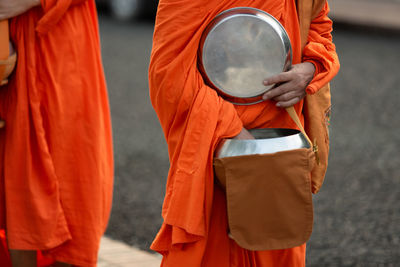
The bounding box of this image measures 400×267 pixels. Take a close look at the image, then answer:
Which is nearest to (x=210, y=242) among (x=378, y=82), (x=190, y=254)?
(x=190, y=254)

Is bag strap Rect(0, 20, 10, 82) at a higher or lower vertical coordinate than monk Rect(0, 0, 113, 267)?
higher

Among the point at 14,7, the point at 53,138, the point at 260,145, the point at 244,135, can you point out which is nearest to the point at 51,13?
the point at 14,7

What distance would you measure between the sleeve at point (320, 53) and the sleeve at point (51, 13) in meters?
1.12

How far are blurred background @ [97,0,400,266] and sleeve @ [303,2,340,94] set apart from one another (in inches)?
63.1

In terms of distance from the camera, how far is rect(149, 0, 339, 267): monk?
82.5 inches

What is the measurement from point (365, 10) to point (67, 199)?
33.4 ft

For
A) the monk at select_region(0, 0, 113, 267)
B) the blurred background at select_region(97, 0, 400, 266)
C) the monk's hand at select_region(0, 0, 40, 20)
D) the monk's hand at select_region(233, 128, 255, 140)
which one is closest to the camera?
the monk's hand at select_region(233, 128, 255, 140)

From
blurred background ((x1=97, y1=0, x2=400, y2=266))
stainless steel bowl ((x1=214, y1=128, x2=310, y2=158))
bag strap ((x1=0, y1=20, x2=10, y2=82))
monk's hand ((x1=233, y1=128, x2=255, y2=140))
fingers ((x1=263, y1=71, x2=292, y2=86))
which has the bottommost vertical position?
blurred background ((x1=97, y1=0, x2=400, y2=266))

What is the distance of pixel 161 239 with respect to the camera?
7.14 ft

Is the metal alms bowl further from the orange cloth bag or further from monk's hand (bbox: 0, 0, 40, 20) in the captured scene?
monk's hand (bbox: 0, 0, 40, 20)

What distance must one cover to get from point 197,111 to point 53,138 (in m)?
1.04

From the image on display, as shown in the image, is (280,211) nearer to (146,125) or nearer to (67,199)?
(67,199)

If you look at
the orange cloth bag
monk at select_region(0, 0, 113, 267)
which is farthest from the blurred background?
the orange cloth bag

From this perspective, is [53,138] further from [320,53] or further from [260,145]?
[320,53]
